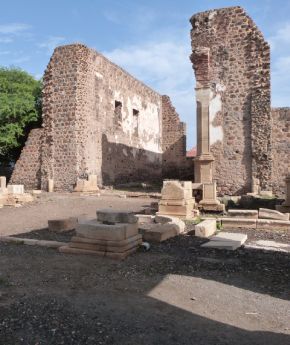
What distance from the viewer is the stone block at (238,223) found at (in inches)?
337

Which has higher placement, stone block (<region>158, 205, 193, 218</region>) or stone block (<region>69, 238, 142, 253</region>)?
stone block (<region>158, 205, 193, 218</region>)

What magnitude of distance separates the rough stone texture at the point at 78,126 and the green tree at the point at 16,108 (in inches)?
52.2

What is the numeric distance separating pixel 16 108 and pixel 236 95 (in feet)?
35.4

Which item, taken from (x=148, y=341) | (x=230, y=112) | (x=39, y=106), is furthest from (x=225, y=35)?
(x=148, y=341)

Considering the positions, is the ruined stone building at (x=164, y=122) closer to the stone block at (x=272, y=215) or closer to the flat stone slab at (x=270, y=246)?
the stone block at (x=272, y=215)

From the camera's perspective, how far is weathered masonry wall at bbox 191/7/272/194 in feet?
43.2

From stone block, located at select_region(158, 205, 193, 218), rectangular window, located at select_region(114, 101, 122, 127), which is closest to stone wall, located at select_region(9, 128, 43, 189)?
rectangular window, located at select_region(114, 101, 122, 127)

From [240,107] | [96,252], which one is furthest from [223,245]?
[240,107]

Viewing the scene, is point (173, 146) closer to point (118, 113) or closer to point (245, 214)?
point (118, 113)

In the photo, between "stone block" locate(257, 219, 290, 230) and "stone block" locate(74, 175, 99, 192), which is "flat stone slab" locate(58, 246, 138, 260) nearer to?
"stone block" locate(257, 219, 290, 230)

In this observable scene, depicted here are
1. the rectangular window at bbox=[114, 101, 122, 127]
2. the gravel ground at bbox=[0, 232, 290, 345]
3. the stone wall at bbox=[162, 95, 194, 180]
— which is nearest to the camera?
the gravel ground at bbox=[0, 232, 290, 345]

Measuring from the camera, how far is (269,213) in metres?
8.98

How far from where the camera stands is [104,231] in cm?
591

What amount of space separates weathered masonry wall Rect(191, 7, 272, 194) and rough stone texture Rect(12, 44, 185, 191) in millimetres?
6058
